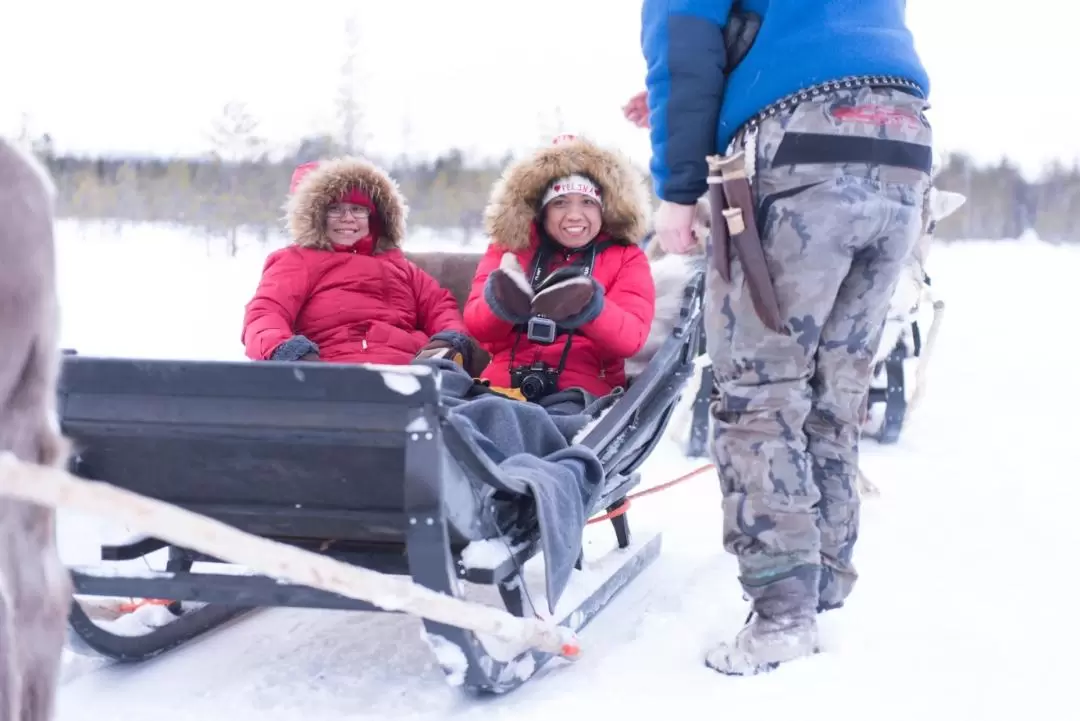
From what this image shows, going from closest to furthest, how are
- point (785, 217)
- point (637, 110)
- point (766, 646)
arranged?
point (785, 217) → point (766, 646) → point (637, 110)

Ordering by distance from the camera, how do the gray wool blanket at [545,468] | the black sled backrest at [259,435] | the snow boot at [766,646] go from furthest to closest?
the snow boot at [766,646] < the gray wool blanket at [545,468] < the black sled backrest at [259,435]

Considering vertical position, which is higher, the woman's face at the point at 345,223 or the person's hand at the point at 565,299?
the woman's face at the point at 345,223

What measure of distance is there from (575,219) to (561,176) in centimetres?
17

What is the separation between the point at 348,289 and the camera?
344 cm

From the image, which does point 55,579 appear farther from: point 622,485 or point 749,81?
point 622,485

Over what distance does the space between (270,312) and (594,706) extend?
1.74 m

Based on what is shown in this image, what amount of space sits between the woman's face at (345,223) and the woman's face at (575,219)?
0.70 metres

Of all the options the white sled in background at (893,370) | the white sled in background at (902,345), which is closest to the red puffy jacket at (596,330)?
the white sled in background at (893,370)

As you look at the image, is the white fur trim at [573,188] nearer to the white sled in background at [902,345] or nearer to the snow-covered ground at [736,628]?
the snow-covered ground at [736,628]

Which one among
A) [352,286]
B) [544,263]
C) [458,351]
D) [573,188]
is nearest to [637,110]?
[573,188]

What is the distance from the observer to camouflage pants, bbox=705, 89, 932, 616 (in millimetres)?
2080

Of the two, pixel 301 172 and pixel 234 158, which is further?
pixel 234 158

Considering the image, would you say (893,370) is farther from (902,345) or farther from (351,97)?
(351,97)

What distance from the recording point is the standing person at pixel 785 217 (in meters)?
2.08
